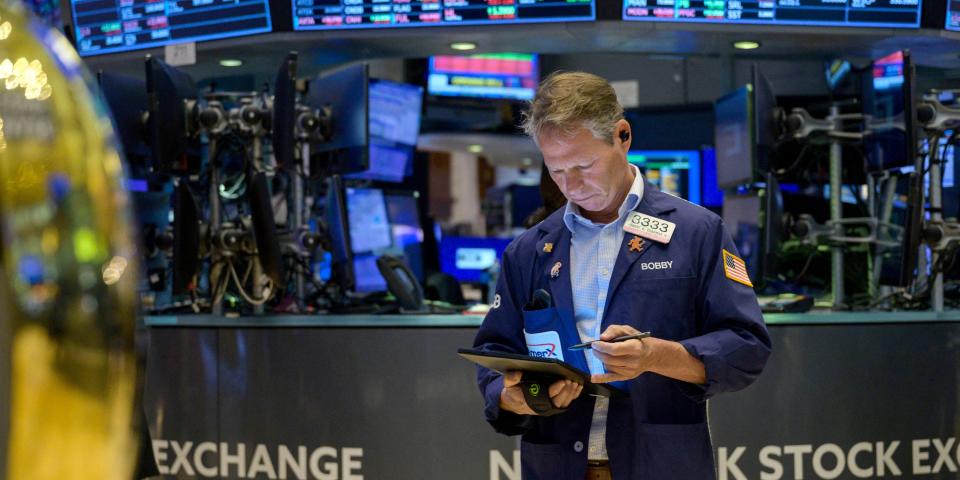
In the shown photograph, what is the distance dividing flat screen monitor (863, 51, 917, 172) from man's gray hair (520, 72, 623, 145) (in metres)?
2.38

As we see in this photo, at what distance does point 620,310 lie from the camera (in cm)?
181

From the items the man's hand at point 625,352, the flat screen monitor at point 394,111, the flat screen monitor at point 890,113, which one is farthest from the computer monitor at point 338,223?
the man's hand at point 625,352

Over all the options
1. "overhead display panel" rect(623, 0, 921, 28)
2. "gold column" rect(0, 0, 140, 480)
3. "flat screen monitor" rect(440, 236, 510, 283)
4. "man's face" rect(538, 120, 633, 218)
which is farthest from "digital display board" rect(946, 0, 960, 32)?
"gold column" rect(0, 0, 140, 480)

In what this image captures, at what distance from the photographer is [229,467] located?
3.59 meters

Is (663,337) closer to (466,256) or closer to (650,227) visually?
(650,227)

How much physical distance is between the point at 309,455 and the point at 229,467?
0.96ft

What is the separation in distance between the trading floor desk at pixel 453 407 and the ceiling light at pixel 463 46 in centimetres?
167

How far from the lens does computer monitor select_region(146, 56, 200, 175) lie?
388 cm

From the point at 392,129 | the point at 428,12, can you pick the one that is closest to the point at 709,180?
the point at 392,129

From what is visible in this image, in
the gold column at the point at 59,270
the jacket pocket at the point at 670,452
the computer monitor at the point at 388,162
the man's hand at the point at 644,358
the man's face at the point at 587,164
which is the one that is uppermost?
the gold column at the point at 59,270

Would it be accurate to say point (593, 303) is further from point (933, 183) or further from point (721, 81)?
point (721, 81)

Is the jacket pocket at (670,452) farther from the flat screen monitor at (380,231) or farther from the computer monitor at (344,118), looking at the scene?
the flat screen monitor at (380,231)

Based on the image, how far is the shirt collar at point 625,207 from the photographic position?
73.5 inches

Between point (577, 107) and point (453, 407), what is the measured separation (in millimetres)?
1866
